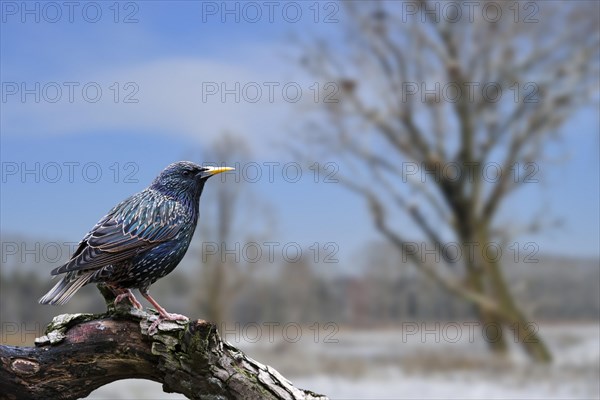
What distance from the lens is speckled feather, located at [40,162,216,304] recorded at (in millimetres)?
2852

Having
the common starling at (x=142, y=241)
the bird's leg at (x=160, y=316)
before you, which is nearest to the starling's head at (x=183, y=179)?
the common starling at (x=142, y=241)

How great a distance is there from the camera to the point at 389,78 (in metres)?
9.05

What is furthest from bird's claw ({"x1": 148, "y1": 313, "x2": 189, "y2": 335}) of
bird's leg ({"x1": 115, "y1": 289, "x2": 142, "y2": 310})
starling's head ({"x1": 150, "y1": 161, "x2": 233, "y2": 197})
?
starling's head ({"x1": 150, "y1": 161, "x2": 233, "y2": 197})

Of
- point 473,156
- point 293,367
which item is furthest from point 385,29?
point 293,367

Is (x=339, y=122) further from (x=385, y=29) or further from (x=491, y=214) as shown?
(x=491, y=214)

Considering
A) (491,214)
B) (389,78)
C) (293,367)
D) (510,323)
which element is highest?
(389,78)

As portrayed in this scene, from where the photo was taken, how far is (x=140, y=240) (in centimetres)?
290

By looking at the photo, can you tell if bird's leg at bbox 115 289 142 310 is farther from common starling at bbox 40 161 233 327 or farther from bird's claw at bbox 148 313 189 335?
bird's claw at bbox 148 313 189 335

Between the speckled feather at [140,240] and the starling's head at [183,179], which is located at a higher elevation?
the starling's head at [183,179]

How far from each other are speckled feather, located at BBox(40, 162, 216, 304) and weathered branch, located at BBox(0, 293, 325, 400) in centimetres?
21

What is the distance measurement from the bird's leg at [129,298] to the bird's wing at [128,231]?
0.70 feet

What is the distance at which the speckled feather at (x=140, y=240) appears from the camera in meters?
2.85

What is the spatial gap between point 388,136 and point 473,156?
1.10 metres

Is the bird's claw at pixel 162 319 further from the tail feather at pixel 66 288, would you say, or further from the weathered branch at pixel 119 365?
the tail feather at pixel 66 288
